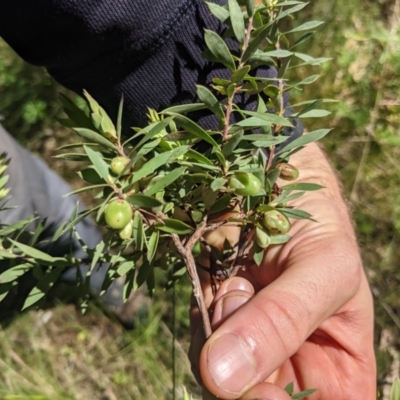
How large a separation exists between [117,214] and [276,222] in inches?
10.2

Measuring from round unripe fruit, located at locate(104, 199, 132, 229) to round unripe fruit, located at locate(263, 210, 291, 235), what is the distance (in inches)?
9.3

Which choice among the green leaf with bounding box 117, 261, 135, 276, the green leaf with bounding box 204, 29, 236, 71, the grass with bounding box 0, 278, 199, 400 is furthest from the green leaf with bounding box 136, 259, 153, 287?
the grass with bounding box 0, 278, 199, 400

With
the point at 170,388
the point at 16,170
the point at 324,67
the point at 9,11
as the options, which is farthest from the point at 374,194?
the point at 9,11

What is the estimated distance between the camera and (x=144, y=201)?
1.86 ft

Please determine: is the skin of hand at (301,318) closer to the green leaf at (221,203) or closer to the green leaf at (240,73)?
the green leaf at (221,203)

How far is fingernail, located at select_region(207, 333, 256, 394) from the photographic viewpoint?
910 millimetres

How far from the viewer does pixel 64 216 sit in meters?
2.24

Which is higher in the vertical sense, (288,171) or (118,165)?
(118,165)

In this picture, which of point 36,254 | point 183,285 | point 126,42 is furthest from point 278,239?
point 183,285

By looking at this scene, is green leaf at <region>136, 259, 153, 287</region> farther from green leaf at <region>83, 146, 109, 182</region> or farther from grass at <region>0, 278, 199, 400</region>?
grass at <region>0, 278, 199, 400</region>

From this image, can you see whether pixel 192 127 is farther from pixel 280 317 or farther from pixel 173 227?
pixel 280 317

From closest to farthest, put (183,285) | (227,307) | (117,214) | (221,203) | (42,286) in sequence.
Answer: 1. (117,214)
2. (221,203)
3. (42,286)
4. (227,307)
5. (183,285)

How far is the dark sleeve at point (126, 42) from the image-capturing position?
3.33 feet

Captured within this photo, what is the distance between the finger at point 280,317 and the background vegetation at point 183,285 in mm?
1237
